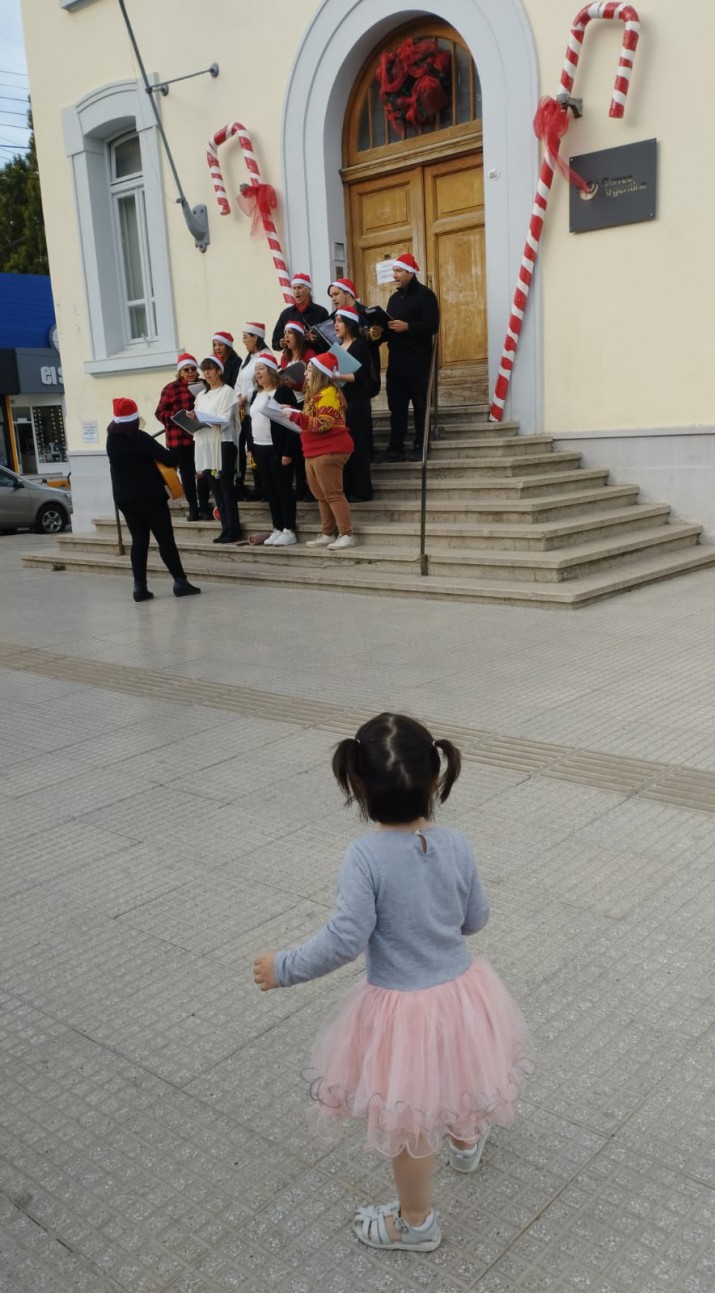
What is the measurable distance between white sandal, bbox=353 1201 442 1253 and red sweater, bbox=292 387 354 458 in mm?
7753

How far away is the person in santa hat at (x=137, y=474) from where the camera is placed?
28.9 ft

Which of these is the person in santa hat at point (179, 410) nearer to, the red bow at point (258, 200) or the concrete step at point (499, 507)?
the red bow at point (258, 200)

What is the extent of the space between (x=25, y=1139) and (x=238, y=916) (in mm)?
1081

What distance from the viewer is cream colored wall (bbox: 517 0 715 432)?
911 centimetres

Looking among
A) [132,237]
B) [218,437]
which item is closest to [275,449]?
[218,437]

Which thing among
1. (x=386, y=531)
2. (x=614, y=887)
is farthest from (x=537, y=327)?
(x=614, y=887)

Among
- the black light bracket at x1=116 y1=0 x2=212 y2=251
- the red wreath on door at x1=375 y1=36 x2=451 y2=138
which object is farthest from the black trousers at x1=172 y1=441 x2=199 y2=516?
the red wreath on door at x1=375 y1=36 x2=451 y2=138

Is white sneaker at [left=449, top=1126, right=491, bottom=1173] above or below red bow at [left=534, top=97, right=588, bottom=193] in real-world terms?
below

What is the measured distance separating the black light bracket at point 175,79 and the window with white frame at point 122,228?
0.26 m

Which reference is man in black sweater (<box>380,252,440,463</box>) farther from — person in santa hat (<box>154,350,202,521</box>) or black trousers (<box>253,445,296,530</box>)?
person in santa hat (<box>154,350,202,521</box>)

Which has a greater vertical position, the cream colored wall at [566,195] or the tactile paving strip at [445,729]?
the cream colored wall at [566,195]

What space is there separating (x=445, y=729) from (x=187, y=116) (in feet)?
35.0

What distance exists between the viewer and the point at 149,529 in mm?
9367

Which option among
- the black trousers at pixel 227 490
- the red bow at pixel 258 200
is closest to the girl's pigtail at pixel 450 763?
the black trousers at pixel 227 490
